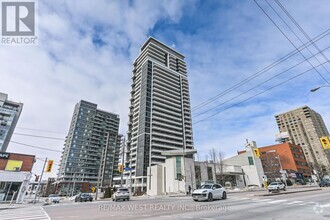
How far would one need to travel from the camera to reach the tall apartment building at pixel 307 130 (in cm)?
12125

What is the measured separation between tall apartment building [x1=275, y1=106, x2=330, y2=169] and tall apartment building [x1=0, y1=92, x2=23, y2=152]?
172374 millimetres

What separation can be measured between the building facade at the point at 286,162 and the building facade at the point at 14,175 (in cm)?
8405

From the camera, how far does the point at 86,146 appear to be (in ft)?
384

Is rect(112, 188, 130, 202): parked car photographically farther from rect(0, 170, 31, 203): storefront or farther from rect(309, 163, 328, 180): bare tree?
rect(309, 163, 328, 180): bare tree

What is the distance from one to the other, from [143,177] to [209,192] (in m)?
64.8

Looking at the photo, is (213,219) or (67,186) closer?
(213,219)

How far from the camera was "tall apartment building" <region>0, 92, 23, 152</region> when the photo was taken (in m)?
76.9

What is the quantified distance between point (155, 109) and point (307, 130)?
118275 millimetres

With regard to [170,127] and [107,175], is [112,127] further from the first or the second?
[170,127]

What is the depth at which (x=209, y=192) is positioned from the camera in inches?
637

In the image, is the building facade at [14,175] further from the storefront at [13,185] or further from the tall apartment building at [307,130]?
the tall apartment building at [307,130]

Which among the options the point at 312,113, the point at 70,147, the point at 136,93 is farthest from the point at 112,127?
the point at 312,113

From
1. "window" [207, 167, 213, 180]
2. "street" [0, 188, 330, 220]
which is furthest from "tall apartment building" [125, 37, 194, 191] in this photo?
"street" [0, 188, 330, 220]

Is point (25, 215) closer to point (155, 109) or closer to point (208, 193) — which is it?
point (208, 193)
